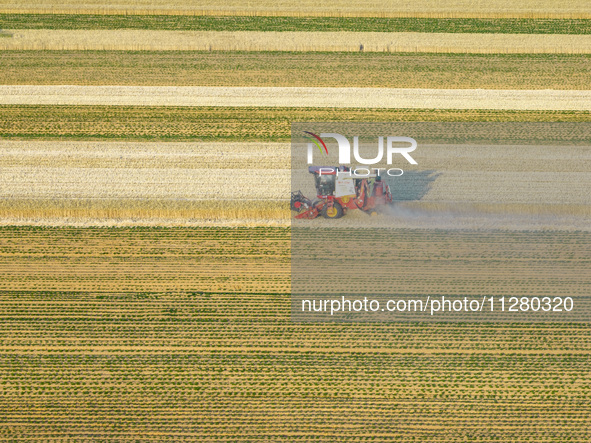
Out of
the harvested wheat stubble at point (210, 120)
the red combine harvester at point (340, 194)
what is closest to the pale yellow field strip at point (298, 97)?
the harvested wheat stubble at point (210, 120)

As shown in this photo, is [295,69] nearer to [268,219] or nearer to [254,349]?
[268,219]

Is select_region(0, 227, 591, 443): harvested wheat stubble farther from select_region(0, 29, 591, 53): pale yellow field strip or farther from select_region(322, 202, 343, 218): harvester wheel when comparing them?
select_region(0, 29, 591, 53): pale yellow field strip

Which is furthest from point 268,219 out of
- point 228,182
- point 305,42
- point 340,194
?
point 305,42

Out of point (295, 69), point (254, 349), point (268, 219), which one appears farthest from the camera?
point (295, 69)

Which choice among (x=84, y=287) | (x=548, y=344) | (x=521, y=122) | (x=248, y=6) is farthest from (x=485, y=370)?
(x=248, y=6)

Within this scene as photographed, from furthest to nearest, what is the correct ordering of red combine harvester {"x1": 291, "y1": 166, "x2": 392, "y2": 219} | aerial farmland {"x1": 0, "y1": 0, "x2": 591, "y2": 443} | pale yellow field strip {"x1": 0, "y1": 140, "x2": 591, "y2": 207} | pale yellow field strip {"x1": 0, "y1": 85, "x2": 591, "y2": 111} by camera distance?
pale yellow field strip {"x1": 0, "y1": 85, "x2": 591, "y2": 111} < pale yellow field strip {"x1": 0, "y1": 140, "x2": 591, "y2": 207} < red combine harvester {"x1": 291, "y1": 166, "x2": 392, "y2": 219} < aerial farmland {"x1": 0, "y1": 0, "x2": 591, "y2": 443}

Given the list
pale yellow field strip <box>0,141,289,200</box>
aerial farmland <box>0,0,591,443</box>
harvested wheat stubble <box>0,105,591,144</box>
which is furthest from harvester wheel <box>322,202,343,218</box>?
harvested wheat stubble <box>0,105,591,144</box>

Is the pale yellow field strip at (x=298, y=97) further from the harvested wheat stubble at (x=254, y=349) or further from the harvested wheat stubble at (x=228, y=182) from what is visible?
the harvested wheat stubble at (x=254, y=349)

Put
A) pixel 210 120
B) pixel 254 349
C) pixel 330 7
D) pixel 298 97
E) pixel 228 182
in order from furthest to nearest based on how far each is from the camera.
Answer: pixel 330 7
pixel 298 97
pixel 210 120
pixel 228 182
pixel 254 349
